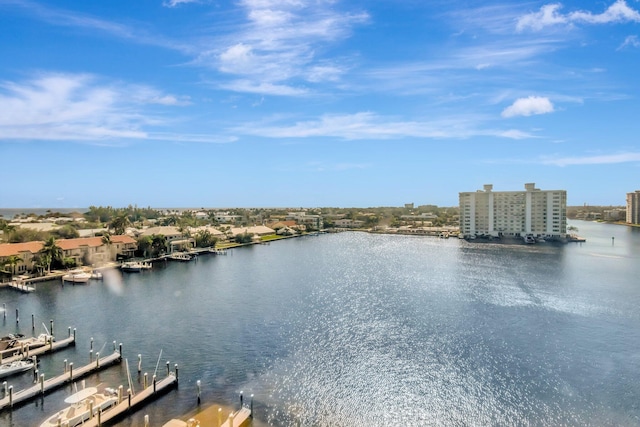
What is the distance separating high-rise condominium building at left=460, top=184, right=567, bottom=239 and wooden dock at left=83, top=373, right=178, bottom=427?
93.8 m

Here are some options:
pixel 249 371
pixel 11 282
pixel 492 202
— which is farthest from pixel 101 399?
pixel 492 202

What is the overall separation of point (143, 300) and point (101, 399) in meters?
20.5

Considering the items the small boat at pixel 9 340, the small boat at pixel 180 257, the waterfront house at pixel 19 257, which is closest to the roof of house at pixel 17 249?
the waterfront house at pixel 19 257

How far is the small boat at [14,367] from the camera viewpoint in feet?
69.1

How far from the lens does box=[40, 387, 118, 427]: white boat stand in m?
16.3

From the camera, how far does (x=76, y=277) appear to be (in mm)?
46125

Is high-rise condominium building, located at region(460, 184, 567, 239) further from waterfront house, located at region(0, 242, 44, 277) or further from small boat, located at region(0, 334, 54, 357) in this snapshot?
small boat, located at region(0, 334, 54, 357)

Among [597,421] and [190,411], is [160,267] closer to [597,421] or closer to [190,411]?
[190,411]

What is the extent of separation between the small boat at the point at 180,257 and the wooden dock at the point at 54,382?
4264 centimetres

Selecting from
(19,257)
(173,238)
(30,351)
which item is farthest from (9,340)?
(173,238)

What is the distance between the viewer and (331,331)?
28359 mm

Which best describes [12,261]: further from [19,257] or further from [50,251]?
[50,251]

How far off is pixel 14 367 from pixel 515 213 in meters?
100

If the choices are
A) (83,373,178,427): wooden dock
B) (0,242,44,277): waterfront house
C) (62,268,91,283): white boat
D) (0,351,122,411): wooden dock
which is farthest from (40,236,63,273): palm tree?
(83,373,178,427): wooden dock
